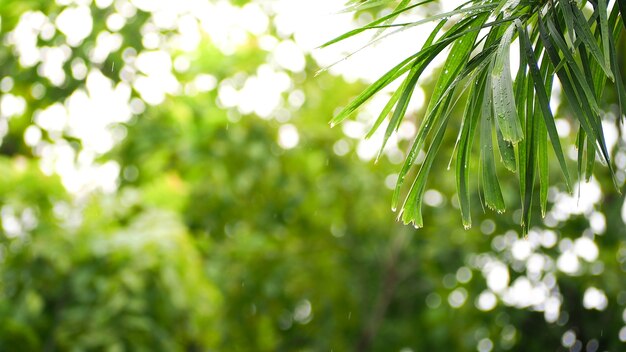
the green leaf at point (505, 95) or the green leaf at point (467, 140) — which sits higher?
the green leaf at point (505, 95)

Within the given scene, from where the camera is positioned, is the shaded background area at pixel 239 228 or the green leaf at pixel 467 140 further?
the shaded background area at pixel 239 228

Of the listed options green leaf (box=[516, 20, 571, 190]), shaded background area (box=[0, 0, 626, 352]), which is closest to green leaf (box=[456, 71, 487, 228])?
green leaf (box=[516, 20, 571, 190])

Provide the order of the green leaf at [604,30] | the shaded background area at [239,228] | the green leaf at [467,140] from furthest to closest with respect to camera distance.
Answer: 1. the shaded background area at [239,228]
2. the green leaf at [467,140]
3. the green leaf at [604,30]

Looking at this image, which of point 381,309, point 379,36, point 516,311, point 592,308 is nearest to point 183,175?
point 381,309

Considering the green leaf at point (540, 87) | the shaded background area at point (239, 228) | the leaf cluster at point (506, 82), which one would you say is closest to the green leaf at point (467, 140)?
the leaf cluster at point (506, 82)

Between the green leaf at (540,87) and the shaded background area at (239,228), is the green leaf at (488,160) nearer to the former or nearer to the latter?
the green leaf at (540,87)

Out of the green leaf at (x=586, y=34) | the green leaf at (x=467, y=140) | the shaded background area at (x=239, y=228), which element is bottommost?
the shaded background area at (x=239, y=228)

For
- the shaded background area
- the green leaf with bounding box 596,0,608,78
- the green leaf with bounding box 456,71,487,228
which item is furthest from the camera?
the shaded background area

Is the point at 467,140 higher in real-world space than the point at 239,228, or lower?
higher

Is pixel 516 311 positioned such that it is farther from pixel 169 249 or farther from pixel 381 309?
pixel 169 249

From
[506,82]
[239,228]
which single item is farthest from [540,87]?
[239,228]

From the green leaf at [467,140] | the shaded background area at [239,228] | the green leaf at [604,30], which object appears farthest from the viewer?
the shaded background area at [239,228]

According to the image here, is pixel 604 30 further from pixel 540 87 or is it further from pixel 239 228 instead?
pixel 239 228

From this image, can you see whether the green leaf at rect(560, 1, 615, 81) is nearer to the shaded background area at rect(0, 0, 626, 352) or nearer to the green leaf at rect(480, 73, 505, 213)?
the green leaf at rect(480, 73, 505, 213)
